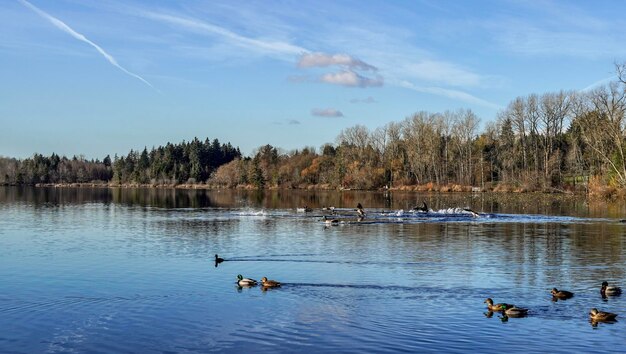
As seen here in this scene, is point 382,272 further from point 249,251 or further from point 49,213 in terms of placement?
point 49,213

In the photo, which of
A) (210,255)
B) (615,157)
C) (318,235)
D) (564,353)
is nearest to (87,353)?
(564,353)

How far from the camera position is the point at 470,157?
11762cm

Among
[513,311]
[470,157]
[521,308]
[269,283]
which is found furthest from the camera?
[470,157]

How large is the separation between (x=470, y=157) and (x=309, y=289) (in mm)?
99183

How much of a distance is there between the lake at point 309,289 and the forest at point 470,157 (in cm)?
4916

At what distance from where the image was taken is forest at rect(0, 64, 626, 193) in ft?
291

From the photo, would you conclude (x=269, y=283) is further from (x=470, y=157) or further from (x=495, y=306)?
(x=470, y=157)

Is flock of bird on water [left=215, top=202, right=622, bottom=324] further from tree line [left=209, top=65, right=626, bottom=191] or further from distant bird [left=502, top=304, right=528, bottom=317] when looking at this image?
tree line [left=209, top=65, right=626, bottom=191]

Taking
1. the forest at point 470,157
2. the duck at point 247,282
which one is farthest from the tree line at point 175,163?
the duck at point 247,282

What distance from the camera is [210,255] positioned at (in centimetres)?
3206

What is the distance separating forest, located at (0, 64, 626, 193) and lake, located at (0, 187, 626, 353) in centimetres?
4916

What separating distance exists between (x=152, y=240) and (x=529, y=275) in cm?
2195

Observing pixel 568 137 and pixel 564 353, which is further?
pixel 568 137

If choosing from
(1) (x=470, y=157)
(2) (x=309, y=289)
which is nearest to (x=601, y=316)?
(2) (x=309, y=289)
